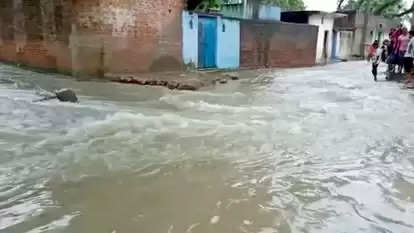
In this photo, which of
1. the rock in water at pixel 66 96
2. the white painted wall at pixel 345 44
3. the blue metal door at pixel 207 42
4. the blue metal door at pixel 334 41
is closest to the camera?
the rock in water at pixel 66 96

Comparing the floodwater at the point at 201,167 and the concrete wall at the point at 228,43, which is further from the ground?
the concrete wall at the point at 228,43

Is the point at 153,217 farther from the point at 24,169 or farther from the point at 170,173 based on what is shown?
the point at 24,169

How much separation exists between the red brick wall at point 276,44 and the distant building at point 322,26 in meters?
3.66

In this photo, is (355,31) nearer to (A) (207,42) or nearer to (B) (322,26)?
(B) (322,26)

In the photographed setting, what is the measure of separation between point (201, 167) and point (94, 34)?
8.12 metres

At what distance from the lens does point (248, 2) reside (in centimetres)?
1877

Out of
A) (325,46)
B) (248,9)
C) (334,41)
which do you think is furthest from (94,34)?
(334,41)

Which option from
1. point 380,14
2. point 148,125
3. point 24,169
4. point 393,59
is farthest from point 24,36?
point 380,14

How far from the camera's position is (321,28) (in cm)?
2628

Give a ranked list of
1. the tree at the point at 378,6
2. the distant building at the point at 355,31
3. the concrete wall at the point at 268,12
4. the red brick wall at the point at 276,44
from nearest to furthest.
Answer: the red brick wall at the point at 276,44, the concrete wall at the point at 268,12, the distant building at the point at 355,31, the tree at the point at 378,6

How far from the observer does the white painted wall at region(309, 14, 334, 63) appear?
2548cm

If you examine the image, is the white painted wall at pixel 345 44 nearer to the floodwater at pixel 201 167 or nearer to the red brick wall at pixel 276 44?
the red brick wall at pixel 276 44

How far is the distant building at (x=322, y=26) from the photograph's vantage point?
25133 mm

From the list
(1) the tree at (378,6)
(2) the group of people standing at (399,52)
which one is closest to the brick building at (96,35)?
(2) the group of people standing at (399,52)
